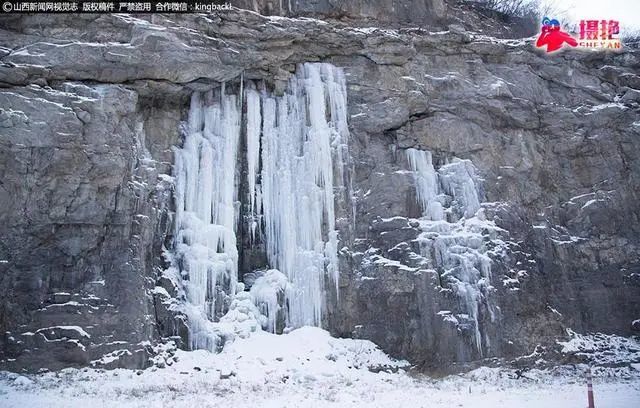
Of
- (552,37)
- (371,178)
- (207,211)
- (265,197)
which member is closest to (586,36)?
(552,37)

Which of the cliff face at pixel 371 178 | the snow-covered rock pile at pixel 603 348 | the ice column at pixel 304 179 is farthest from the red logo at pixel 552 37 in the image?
the snow-covered rock pile at pixel 603 348

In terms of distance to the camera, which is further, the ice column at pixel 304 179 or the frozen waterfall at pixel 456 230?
the frozen waterfall at pixel 456 230

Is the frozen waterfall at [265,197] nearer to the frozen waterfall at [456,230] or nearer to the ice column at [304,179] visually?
the ice column at [304,179]

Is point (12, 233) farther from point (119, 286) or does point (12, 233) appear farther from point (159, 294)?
point (159, 294)

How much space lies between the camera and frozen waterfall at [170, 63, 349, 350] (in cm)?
1783

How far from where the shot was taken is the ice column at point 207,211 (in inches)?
689

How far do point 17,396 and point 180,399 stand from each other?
11.2 feet

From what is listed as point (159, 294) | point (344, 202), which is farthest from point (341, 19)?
point (159, 294)

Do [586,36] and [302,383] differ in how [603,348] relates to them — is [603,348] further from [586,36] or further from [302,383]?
[586,36]

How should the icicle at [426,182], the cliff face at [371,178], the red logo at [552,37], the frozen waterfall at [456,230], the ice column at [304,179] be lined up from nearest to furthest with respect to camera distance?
the cliff face at [371,178]
the ice column at [304,179]
the frozen waterfall at [456,230]
the icicle at [426,182]
the red logo at [552,37]

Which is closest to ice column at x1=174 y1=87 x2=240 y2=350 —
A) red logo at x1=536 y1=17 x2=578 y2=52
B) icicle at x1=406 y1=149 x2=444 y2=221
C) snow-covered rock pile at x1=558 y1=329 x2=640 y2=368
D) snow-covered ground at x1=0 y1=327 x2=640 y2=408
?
snow-covered ground at x1=0 y1=327 x2=640 y2=408

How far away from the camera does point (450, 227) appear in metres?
19.8

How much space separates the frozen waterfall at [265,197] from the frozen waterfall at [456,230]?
9.89 ft

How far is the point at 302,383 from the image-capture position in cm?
1533
